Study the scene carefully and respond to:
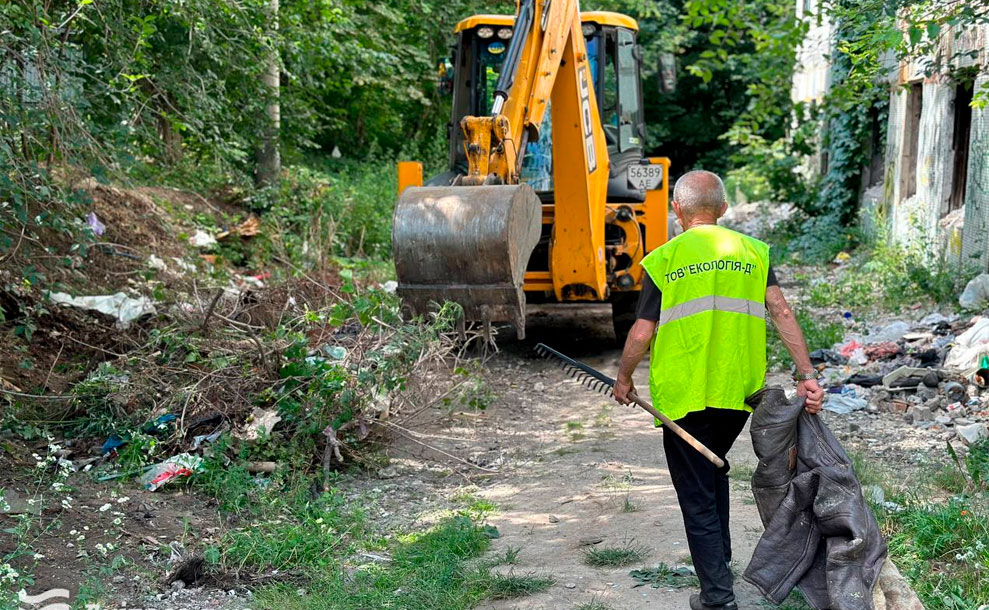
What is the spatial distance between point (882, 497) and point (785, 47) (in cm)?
660

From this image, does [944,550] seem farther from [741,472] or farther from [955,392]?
[955,392]

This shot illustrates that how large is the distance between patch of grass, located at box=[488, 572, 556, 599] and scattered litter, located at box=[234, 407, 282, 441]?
6.72 feet

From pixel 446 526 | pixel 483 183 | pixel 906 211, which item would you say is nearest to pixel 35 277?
pixel 483 183

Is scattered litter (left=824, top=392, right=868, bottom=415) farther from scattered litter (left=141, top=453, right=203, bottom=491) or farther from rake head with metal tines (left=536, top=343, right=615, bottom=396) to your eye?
scattered litter (left=141, top=453, right=203, bottom=491)

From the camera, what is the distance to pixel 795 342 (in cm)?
375

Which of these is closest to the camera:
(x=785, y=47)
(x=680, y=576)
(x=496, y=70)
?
(x=680, y=576)

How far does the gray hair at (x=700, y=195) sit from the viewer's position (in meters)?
3.84

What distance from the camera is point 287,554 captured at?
15.3 ft

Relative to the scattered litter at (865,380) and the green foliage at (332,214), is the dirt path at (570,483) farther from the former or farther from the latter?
the green foliage at (332,214)

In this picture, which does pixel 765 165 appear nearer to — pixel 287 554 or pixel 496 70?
pixel 496 70

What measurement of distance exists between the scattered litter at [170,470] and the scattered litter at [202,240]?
6.09 meters

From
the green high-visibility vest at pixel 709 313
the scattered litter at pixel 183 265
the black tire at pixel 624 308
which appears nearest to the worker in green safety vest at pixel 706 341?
the green high-visibility vest at pixel 709 313

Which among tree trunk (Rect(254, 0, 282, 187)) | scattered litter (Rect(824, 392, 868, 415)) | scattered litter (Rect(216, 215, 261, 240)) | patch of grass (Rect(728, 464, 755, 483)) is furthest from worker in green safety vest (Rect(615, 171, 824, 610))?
scattered litter (Rect(216, 215, 261, 240))

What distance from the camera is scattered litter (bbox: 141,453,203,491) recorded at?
5.44 metres
